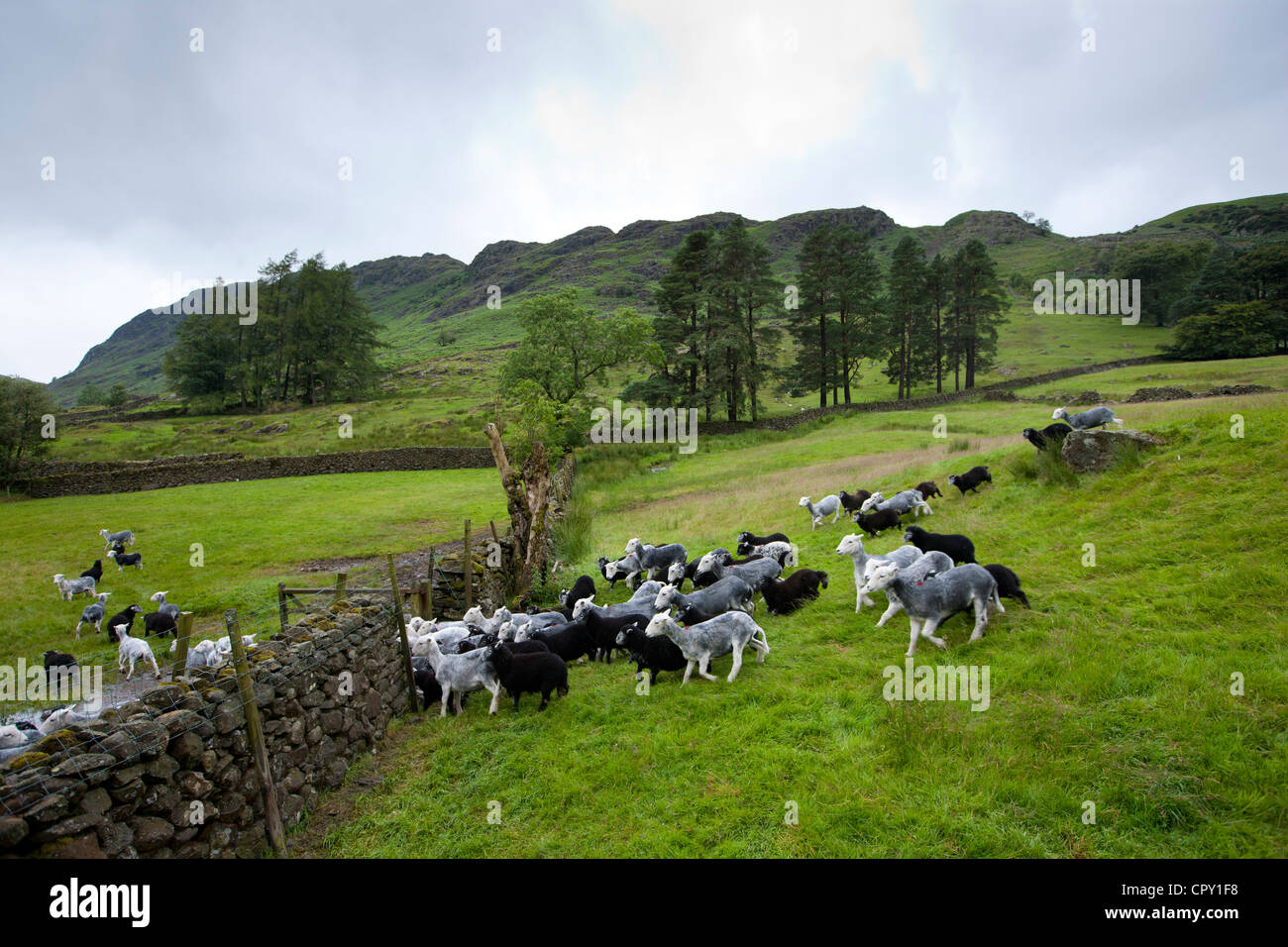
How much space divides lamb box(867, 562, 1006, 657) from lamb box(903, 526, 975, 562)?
6.20 feet

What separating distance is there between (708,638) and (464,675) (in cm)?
387

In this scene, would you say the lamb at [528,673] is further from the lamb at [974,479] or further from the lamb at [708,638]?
the lamb at [974,479]

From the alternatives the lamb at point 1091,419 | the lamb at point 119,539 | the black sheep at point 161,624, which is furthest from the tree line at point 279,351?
the lamb at point 1091,419

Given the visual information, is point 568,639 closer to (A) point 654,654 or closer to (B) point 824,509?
(A) point 654,654

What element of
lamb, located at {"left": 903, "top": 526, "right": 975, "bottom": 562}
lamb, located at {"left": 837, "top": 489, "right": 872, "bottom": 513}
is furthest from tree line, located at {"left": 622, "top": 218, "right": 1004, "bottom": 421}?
lamb, located at {"left": 903, "top": 526, "right": 975, "bottom": 562}

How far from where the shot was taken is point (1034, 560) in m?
9.09

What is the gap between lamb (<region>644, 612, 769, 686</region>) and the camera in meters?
7.89

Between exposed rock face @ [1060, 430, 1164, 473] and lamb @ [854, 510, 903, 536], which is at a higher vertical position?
exposed rock face @ [1060, 430, 1164, 473]

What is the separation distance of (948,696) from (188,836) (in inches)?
306

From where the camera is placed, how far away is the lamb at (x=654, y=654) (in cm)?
820

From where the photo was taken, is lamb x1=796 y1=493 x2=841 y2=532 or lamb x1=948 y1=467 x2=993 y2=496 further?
lamb x1=796 y1=493 x2=841 y2=532

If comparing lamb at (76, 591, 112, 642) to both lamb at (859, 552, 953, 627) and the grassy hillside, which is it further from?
the grassy hillside

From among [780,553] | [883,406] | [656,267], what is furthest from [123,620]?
[656,267]
